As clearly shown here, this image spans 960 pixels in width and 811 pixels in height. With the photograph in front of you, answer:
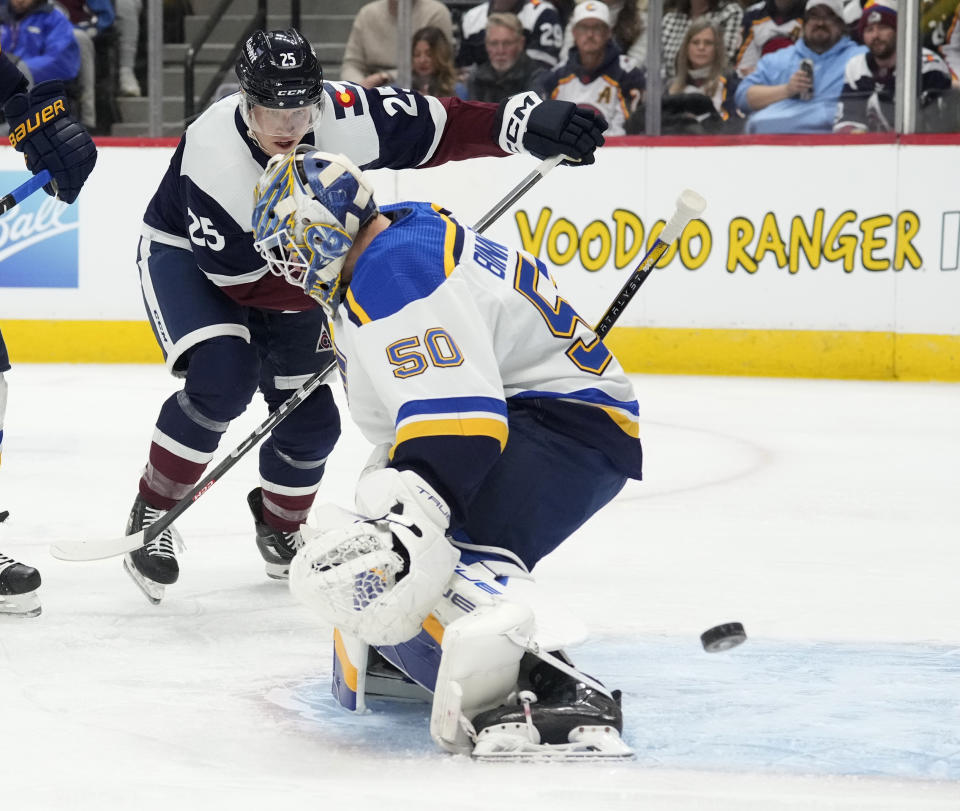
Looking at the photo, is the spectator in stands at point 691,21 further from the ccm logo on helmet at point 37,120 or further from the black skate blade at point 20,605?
the black skate blade at point 20,605

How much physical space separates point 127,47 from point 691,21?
2362mm

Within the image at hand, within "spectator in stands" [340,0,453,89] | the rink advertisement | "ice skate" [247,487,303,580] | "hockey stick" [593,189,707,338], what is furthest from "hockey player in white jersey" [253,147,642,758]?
"spectator in stands" [340,0,453,89]

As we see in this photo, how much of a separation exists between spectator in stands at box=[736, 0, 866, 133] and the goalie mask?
14.6 feet

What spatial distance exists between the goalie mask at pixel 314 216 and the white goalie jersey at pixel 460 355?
3 cm

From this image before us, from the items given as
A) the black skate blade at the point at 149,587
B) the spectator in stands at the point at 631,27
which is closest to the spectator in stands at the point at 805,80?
the spectator in stands at the point at 631,27

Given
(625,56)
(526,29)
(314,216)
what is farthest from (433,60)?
(314,216)

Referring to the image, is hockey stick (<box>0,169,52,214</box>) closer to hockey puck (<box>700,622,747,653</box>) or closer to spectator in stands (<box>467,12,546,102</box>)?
hockey puck (<box>700,622,747,653</box>)

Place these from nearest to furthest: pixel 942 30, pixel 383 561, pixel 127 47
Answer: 1. pixel 383 561
2. pixel 942 30
3. pixel 127 47

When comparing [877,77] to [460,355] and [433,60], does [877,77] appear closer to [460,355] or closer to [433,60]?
[433,60]

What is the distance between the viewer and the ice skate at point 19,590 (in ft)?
8.39

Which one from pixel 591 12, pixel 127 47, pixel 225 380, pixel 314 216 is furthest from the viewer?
pixel 127 47

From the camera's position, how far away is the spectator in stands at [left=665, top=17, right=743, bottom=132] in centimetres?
614

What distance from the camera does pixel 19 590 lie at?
2562 mm

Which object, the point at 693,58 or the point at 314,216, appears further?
the point at 693,58
